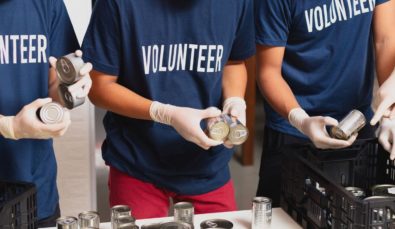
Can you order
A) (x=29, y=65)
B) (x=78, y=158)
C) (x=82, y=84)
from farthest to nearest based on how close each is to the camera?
1. (x=78, y=158)
2. (x=29, y=65)
3. (x=82, y=84)

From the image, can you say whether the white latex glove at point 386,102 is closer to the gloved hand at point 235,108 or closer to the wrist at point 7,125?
the gloved hand at point 235,108

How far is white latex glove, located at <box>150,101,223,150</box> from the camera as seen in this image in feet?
5.02

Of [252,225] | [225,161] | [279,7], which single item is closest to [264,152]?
[225,161]

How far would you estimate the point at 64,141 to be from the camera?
7.97 feet

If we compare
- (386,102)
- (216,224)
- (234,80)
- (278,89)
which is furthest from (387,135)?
(216,224)

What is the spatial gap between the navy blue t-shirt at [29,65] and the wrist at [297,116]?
68 cm

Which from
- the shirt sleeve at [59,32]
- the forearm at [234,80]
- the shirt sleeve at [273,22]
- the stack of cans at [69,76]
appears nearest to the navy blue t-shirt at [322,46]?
the shirt sleeve at [273,22]

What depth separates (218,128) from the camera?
1478mm

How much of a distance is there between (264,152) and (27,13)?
93 centimetres

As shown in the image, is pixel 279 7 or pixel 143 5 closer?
pixel 143 5

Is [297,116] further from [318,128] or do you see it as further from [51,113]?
[51,113]

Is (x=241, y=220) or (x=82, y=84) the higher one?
(x=82, y=84)

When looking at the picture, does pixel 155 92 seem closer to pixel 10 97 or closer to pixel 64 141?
pixel 10 97

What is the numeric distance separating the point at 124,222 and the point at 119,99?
427 millimetres
